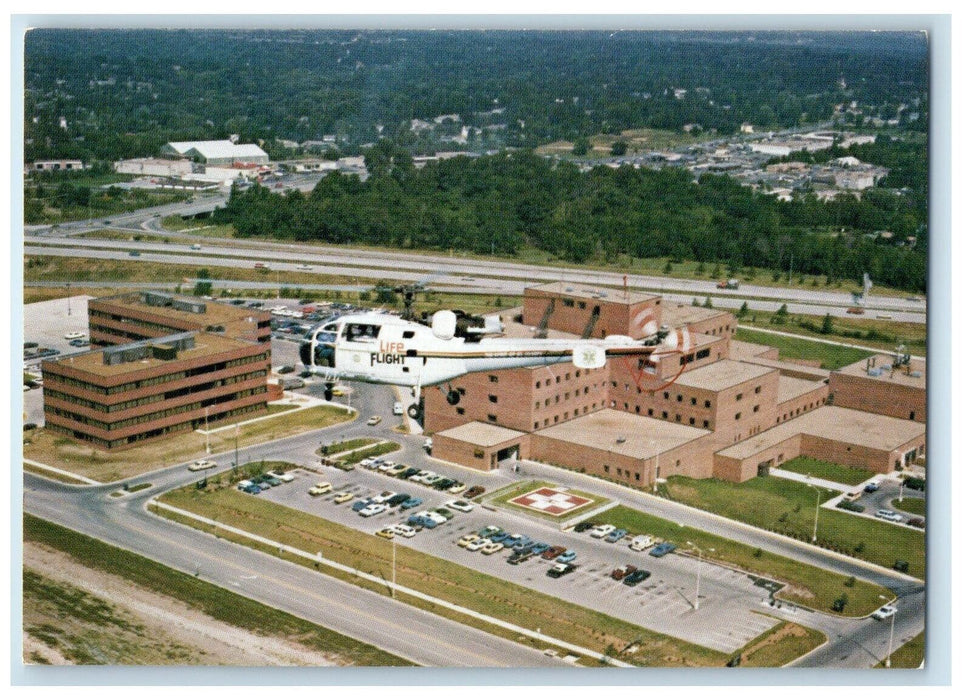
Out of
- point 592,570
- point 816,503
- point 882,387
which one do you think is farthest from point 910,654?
point 882,387

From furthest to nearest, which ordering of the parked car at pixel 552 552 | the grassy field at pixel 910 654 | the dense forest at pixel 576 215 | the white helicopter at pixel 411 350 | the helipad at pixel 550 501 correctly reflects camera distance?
1. the dense forest at pixel 576 215
2. the helipad at pixel 550 501
3. the parked car at pixel 552 552
4. the grassy field at pixel 910 654
5. the white helicopter at pixel 411 350

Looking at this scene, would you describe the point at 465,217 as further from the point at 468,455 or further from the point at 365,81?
the point at 468,455

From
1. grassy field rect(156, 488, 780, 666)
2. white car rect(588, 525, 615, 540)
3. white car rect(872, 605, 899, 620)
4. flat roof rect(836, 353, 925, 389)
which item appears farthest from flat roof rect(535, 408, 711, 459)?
white car rect(872, 605, 899, 620)

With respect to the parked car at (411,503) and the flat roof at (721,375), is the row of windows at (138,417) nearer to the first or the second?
the parked car at (411,503)

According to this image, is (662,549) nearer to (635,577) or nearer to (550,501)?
(635,577)

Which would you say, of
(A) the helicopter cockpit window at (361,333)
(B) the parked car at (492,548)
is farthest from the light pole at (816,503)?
(A) the helicopter cockpit window at (361,333)

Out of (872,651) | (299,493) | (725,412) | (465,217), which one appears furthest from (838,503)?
(465,217)

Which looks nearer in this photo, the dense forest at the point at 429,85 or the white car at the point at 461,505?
the white car at the point at 461,505
